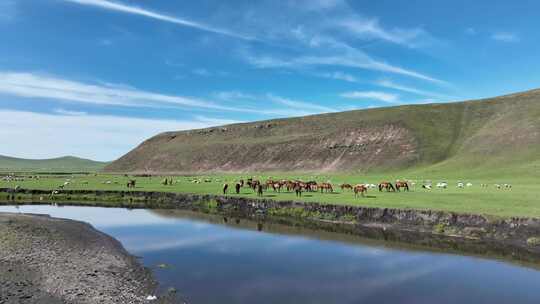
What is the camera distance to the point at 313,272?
1970cm

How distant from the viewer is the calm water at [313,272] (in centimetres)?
1627

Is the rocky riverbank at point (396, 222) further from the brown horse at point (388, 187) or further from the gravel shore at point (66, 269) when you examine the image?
the gravel shore at point (66, 269)

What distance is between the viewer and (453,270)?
2038 centimetres

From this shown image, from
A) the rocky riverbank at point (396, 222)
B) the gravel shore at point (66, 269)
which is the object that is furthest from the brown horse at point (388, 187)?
the gravel shore at point (66, 269)

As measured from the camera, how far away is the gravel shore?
49.8 ft

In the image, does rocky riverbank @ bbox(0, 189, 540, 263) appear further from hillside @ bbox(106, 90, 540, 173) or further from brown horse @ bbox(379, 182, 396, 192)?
hillside @ bbox(106, 90, 540, 173)

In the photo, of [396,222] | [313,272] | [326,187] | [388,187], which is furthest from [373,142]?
[313,272]

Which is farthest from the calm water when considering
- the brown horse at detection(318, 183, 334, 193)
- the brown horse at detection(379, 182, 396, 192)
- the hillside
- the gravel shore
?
the hillside

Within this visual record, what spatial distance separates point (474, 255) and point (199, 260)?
14.7 metres

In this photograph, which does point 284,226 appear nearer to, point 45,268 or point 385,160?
point 45,268

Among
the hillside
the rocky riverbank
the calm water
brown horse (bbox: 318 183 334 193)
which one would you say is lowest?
the calm water

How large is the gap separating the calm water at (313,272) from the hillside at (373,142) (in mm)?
68042

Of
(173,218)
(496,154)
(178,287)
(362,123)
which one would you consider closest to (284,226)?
(173,218)

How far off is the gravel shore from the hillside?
7685cm
